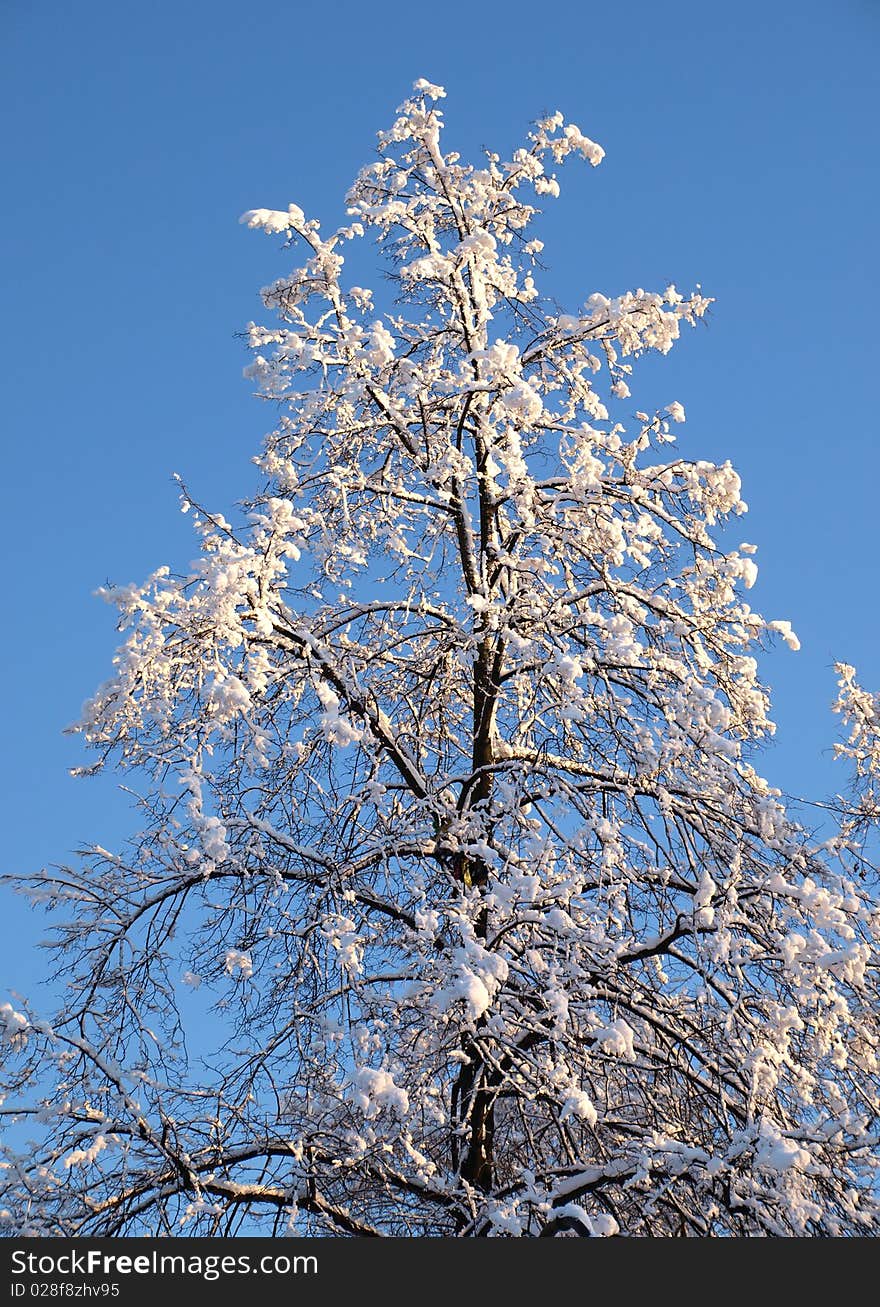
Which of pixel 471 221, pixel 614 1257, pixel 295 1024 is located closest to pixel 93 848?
pixel 295 1024

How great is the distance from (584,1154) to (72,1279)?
281 centimetres

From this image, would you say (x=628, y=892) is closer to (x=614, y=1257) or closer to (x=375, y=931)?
(x=375, y=931)

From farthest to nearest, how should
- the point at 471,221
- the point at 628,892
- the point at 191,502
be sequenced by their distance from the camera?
the point at 471,221, the point at 191,502, the point at 628,892

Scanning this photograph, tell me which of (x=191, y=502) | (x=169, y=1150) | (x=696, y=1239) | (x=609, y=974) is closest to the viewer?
(x=696, y=1239)

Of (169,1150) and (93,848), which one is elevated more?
(93,848)

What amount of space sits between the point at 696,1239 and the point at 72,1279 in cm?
296

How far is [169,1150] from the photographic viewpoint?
648cm

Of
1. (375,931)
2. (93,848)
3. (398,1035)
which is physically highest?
(93,848)

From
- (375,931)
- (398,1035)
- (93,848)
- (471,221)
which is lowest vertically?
(398,1035)

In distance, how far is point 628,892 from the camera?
7.60 meters

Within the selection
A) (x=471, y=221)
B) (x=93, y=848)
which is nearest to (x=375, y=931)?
(x=93, y=848)

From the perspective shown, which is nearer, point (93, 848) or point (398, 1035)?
point (398, 1035)

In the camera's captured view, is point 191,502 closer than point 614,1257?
No

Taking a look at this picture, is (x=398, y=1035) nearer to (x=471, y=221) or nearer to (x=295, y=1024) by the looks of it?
(x=295, y=1024)
